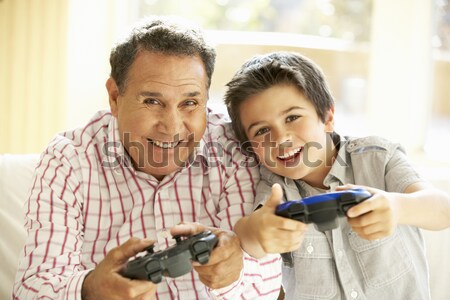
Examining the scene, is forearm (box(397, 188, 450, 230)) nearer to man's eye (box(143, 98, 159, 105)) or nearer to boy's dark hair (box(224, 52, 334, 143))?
boy's dark hair (box(224, 52, 334, 143))

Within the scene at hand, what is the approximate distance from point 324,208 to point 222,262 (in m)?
0.31

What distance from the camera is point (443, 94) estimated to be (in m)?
3.07

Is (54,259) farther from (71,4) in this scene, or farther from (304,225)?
(71,4)

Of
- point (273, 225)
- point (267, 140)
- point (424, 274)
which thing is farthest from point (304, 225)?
point (424, 274)

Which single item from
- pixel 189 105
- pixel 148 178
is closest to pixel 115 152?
pixel 148 178

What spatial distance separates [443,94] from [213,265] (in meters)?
2.11

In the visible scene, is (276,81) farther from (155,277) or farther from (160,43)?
(155,277)

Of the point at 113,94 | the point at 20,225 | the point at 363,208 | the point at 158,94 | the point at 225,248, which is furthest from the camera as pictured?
the point at 20,225

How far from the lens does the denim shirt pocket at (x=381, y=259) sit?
1562 mm

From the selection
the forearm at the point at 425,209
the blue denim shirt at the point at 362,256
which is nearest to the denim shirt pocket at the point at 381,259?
the blue denim shirt at the point at 362,256

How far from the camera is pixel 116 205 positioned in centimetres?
157

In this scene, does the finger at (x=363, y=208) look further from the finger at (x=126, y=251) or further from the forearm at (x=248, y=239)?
the finger at (x=126, y=251)

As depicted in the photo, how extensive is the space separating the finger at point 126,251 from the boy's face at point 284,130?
17.8 inches

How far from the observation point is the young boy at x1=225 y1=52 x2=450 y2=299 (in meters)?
1.55
